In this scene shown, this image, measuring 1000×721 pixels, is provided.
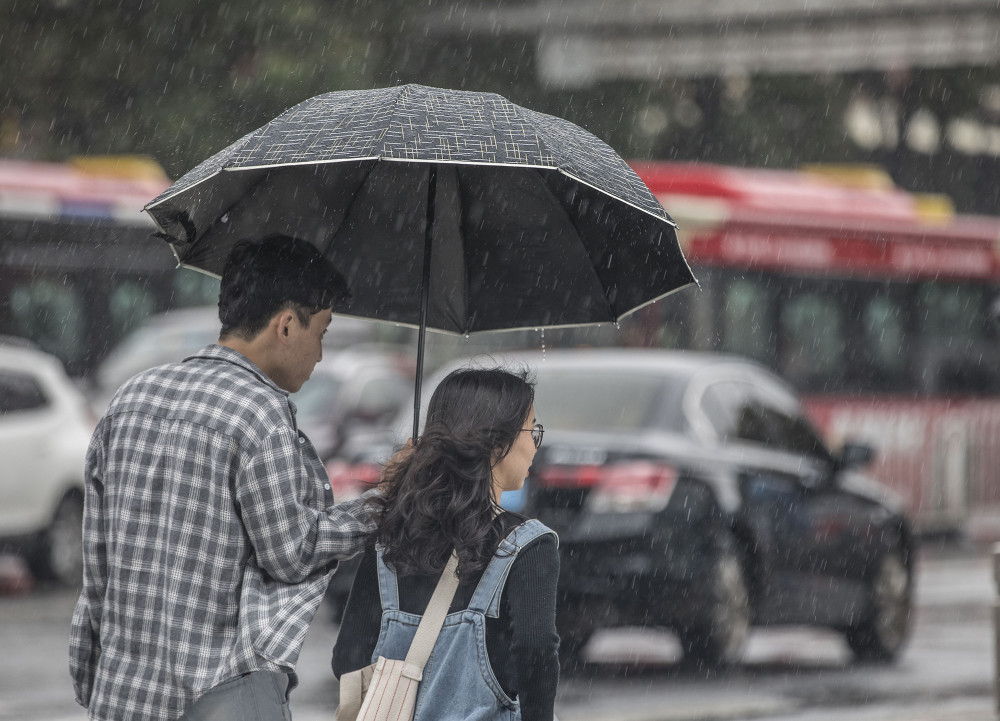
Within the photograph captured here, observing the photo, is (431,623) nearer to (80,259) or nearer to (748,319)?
(748,319)

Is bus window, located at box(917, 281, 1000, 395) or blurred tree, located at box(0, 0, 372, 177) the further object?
blurred tree, located at box(0, 0, 372, 177)

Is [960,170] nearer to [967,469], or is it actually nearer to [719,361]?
[967,469]

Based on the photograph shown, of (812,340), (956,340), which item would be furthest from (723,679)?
(956,340)

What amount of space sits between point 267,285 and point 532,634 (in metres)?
0.84

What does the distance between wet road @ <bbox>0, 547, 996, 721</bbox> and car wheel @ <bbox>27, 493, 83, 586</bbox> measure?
1290mm

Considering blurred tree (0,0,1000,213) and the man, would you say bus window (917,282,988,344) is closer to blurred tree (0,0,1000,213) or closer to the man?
blurred tree (0,0,1000,213)

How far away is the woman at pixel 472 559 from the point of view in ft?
8.90

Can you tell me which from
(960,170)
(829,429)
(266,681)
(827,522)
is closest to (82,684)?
(266,681)

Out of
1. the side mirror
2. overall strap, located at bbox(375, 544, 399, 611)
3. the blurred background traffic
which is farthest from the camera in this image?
the side mirror

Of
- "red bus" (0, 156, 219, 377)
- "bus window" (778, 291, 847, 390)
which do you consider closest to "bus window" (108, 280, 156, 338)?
"red bus" (0, 156, 219, 377)

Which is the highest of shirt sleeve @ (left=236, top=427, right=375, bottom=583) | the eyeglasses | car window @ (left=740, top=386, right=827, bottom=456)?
the eyeglasses

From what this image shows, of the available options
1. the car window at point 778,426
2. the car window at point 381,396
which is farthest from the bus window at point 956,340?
the car window at point 778,426

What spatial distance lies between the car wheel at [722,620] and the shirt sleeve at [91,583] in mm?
5541

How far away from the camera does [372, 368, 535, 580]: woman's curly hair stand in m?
2.79
